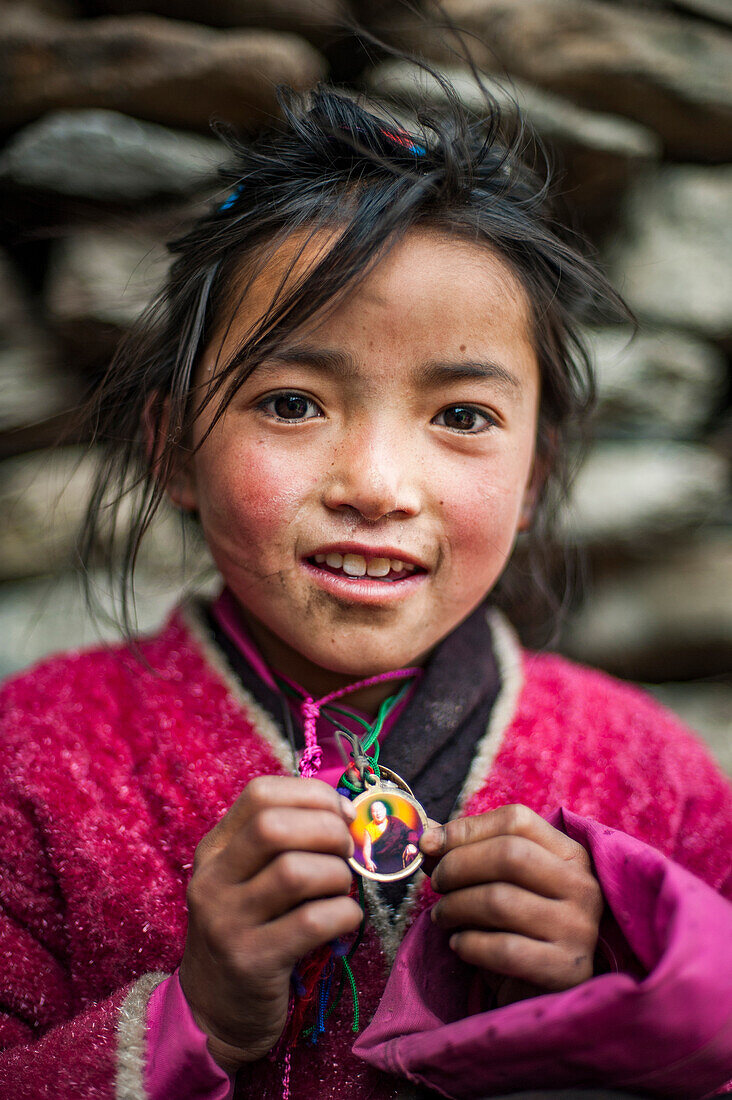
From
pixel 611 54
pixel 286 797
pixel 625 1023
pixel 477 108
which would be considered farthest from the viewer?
pixel 611 54

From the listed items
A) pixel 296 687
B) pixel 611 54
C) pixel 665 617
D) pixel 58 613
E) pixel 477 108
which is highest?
pixel 611 54

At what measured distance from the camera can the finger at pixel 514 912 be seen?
787mm

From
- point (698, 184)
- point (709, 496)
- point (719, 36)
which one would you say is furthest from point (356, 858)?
point (719, 36)

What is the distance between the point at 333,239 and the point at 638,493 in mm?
1187

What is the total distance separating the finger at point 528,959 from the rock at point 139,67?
1.57 m

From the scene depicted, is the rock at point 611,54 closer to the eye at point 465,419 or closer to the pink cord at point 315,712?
the eye at point 465,419

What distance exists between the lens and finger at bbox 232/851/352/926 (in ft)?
2.48

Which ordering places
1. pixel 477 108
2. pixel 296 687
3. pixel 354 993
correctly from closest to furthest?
pixel 354 993
pixel 296 687
pixel 477 108

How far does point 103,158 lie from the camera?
1.68m

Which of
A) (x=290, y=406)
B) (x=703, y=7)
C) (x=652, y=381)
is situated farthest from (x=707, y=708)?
(x=703, y=7)

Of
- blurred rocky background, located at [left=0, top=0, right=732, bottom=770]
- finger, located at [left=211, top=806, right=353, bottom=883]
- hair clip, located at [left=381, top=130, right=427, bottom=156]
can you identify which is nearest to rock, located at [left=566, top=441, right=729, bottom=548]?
blurred rocky background, located at [left=0, top=0, right=732, bottom=770]

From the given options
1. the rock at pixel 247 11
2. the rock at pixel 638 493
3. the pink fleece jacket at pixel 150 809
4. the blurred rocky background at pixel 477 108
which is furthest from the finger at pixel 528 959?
the rock at pixel 247 11

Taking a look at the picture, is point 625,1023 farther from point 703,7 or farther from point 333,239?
point 703,7

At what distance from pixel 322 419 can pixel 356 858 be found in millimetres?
512
